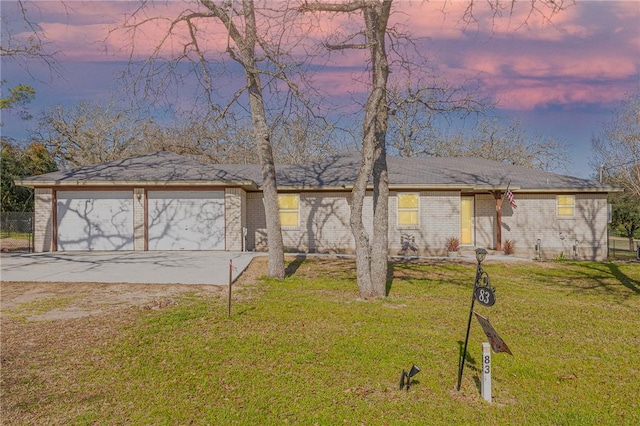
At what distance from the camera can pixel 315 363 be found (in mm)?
5004

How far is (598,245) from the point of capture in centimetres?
1697

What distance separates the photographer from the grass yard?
3842 mm

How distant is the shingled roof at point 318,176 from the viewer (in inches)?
589

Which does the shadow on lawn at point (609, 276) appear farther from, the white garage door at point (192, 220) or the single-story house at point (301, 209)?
the white garage door at point (192, 220)

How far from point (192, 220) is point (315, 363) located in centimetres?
1177

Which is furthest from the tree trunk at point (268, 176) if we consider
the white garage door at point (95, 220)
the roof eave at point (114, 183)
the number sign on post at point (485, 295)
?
the white garage door at point (95, 220)

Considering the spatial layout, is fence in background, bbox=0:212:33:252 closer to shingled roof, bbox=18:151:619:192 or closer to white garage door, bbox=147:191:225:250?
shingled roof, bbox=18:151:619:192

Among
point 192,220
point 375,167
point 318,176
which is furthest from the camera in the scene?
point 318,176

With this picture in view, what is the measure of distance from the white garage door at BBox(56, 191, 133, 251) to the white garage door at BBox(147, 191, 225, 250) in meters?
1.29

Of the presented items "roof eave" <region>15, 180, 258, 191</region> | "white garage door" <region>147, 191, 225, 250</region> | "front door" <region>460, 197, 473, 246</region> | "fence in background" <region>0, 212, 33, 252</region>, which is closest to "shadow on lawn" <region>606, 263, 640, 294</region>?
"front door" <region>460, 197, 473, 246</region>

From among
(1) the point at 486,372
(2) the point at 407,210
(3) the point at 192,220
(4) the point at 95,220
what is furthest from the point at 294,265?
(1) the point at 486,372

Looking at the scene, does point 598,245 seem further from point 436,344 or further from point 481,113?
point 436,344

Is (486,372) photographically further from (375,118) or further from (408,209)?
(408,209)

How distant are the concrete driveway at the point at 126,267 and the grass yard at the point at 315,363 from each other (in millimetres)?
1569
